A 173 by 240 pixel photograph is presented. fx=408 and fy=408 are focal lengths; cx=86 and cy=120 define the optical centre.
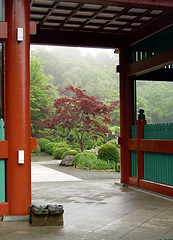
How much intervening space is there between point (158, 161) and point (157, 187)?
2.08 feet

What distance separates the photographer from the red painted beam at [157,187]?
9.36 metres

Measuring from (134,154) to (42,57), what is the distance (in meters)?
48.6

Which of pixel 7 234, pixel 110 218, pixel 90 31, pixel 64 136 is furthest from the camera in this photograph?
pixel 64 136

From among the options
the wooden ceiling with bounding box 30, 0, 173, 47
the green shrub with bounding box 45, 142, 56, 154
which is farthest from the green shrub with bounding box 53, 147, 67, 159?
the wooden ceiling with bounding box 30, 0, 173, 47

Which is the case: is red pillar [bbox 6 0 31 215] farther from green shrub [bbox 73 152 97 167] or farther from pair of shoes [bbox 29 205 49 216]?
green shrub [bbox 73 152 97 167]

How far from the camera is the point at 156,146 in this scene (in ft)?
32.8

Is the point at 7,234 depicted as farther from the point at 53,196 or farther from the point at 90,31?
the point at 90,31

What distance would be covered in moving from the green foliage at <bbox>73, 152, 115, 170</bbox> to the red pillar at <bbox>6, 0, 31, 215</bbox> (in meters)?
10.8

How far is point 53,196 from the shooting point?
9734mm

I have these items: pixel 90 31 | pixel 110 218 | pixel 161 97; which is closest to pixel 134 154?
pixel 90 31

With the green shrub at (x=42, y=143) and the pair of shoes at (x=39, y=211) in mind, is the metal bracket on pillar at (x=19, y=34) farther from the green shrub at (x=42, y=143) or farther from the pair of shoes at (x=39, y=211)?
the green shrub at (x=42, y=143)

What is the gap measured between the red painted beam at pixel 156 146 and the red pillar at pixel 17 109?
3.67 metres

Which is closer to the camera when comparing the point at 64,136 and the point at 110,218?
the point at 110,218

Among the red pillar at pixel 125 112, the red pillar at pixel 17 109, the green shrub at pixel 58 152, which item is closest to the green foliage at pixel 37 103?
the green shrub at pixel 58 152
